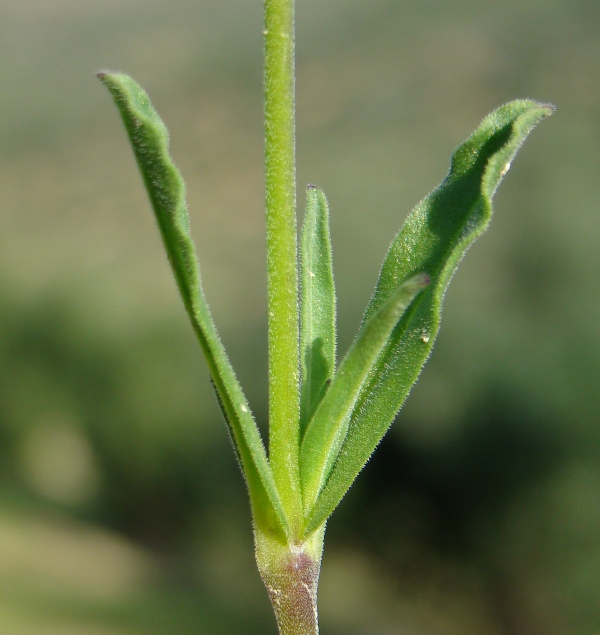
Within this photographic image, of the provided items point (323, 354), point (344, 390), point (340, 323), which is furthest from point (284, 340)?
point (340, 323)

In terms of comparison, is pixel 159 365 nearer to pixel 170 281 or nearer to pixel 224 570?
pixel 170 281

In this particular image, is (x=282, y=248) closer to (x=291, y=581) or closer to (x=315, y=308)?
(x=315, y=308)

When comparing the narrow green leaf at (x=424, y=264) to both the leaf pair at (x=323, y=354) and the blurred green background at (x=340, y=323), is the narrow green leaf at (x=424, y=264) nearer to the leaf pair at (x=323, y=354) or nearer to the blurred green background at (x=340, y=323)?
the leaf pair at (x=323, y=354)

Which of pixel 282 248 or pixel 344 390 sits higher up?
pixel 282 248

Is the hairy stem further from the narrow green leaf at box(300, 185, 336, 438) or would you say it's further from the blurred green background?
the blurred green background

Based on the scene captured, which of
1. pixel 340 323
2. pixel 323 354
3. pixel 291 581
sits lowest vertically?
pixel 340 323

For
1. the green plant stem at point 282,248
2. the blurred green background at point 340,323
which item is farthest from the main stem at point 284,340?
the blurred green background at point 340,323
